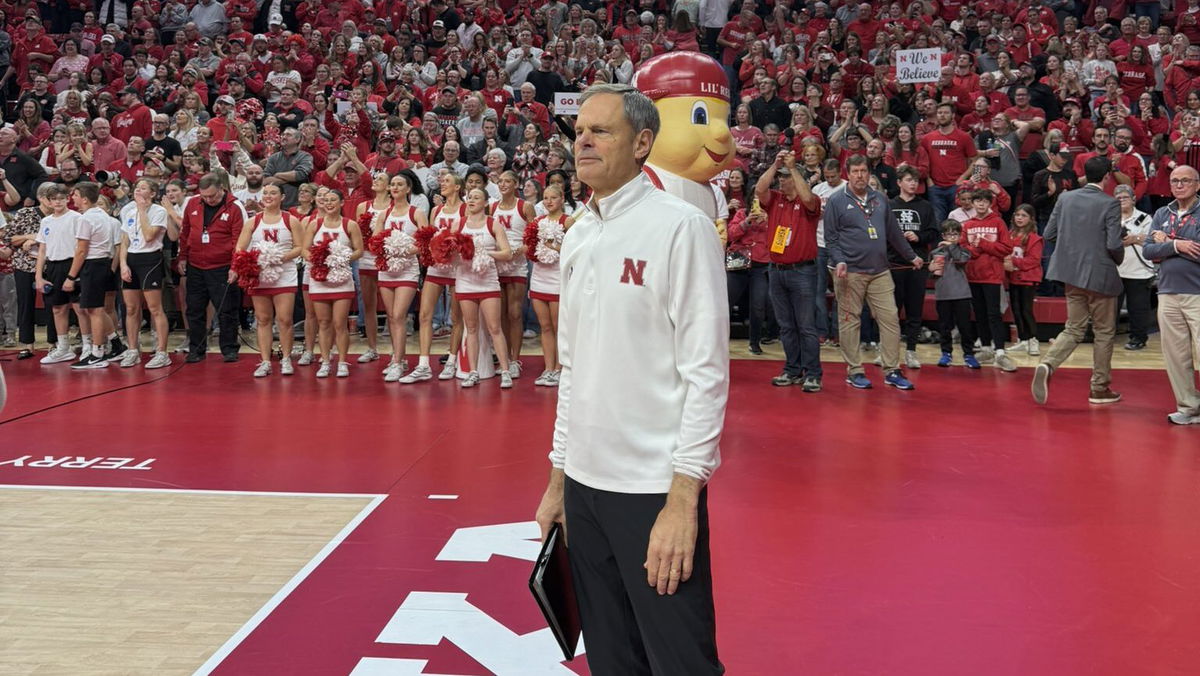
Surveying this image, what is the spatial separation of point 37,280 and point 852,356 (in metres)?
7.88

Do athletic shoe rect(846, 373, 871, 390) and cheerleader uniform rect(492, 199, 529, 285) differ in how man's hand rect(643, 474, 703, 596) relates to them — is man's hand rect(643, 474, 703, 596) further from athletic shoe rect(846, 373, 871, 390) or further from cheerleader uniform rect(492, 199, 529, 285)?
cheerleader uniform rect(492, 199, 529, 285)

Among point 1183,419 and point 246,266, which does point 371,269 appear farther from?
point 1183,419

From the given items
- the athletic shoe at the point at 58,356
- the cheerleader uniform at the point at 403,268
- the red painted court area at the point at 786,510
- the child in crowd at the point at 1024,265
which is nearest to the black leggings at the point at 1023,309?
the child in crowd at the point at 1024,265

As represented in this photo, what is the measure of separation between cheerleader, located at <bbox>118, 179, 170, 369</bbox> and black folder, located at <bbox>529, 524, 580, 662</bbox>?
28.9ft

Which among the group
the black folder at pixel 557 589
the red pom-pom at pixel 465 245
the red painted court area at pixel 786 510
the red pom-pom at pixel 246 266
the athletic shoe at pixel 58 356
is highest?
the red pom-pom at pixel 465 245

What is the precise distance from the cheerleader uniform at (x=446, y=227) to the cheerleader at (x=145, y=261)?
2904 millimetres

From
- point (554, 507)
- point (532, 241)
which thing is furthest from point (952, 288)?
point (554, 507)

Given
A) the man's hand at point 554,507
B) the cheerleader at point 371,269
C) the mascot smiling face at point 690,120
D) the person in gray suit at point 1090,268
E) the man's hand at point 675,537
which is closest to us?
the man's hand at point 675,537

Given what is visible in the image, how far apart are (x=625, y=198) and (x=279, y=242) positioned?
7.92 metres

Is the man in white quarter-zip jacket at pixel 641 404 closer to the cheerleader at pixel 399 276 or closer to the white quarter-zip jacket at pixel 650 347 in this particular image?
the white quarter-zip jacket at pixel 650 347

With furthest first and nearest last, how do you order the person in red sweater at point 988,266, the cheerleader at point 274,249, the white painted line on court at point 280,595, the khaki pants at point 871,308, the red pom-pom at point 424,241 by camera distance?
the person in red sweater at point 988,266
the cheerleader at point 274,249
the red pom-pom at point 424,241
the khaki pants at point 871,308
the white painted line on court at point 280,595

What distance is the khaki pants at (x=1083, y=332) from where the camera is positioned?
831cm

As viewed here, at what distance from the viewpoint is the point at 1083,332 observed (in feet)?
27.6

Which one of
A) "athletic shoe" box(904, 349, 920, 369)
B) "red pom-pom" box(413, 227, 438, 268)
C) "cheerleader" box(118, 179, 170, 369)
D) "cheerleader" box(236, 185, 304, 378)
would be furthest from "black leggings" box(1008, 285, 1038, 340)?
"cheerleader" box(118, 179, 170, 369)
